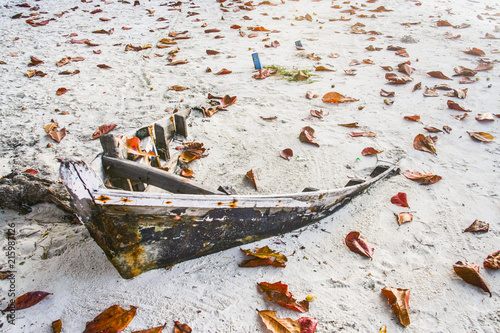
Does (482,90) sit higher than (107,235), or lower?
lower

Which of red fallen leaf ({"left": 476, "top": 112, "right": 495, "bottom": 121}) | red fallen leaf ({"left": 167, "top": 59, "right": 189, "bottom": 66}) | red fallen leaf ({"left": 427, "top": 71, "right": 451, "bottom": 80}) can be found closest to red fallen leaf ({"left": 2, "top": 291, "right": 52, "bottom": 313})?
red fallen leaf ({"left": 167, "top": 59, "right": 189, "bottom": 66})

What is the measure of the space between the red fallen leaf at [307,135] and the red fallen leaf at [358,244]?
1272mm

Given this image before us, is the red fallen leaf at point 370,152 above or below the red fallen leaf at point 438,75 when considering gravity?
below

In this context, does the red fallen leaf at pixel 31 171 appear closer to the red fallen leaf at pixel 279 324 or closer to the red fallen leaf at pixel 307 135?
the red fallen leaf at pixel 279 324

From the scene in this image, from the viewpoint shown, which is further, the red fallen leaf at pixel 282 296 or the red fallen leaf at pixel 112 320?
the red fallen leaf at pixel 282 296

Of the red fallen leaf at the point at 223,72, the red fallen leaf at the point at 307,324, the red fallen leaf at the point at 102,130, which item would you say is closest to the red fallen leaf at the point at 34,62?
the red fallen leaf at the point at 102,130

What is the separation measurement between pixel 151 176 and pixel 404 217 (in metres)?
1.86

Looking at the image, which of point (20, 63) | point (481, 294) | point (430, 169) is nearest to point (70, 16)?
point (20, 63)

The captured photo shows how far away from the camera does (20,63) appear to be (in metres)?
4.70

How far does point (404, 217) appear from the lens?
7.77ft

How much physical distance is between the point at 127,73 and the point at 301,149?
2957 mm

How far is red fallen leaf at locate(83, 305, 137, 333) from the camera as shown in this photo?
1580 millimetres

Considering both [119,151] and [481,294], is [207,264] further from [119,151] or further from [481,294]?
[481,294]

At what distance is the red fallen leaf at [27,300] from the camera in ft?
5.47
